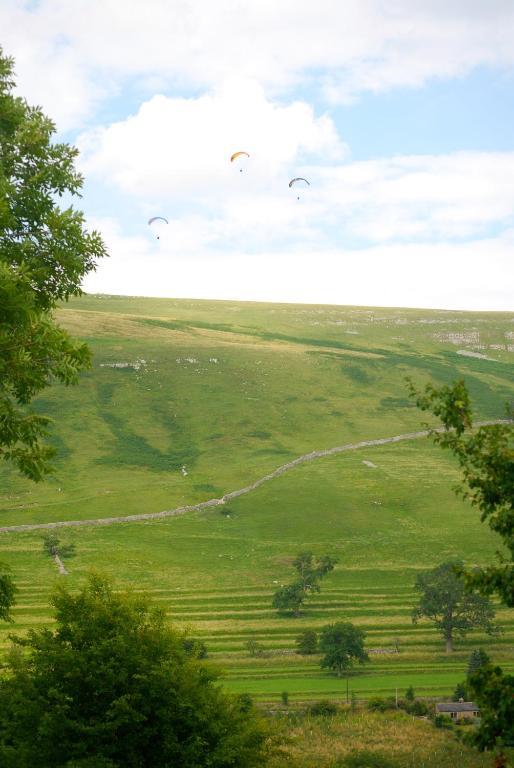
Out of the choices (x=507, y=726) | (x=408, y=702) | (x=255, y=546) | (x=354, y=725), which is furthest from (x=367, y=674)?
(x=507, y=726)

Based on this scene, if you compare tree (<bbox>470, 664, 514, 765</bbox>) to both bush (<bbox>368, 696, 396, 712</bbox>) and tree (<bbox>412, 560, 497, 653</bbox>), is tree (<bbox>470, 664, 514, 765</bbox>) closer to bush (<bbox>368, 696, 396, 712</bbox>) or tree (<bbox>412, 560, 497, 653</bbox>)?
bush (<bbox>368, 696, 396, 712</bbox>)

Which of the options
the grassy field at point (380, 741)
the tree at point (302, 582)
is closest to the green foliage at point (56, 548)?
the tree at point (302, 582)

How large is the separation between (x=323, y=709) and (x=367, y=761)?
49.4ft

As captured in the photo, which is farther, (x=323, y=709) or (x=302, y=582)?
(x=302, y=582)

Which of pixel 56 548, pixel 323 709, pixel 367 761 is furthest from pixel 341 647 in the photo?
pixel 56 548

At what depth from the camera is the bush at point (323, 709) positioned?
198 ft

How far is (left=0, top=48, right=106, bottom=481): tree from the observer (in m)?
18.0

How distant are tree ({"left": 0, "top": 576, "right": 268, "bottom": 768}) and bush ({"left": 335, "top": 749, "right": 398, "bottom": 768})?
22.1 m

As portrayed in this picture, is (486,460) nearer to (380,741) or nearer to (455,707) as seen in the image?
(380,741)

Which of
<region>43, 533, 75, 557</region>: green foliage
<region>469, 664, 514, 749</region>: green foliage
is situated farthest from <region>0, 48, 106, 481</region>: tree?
<region>43, 533, 75, 557</region>: green foliage

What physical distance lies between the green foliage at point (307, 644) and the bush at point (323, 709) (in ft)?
51.6

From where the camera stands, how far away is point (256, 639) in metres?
82.9

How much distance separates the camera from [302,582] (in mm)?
92875

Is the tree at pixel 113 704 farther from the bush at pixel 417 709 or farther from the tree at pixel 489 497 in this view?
the bush at pixel 417 709
